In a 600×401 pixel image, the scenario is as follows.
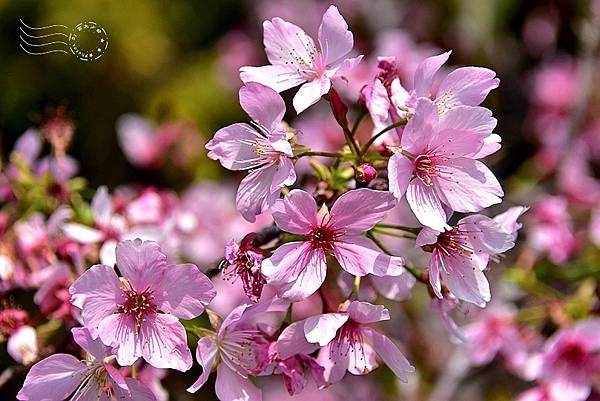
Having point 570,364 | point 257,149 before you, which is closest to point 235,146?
point 257,149

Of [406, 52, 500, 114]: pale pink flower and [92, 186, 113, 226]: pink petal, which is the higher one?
[406, 52, 500, 114]: pale pink flower

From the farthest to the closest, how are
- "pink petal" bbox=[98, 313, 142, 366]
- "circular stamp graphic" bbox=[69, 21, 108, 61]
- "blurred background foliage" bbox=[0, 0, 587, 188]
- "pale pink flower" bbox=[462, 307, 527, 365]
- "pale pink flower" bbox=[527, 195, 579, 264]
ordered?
"blurred background foliage" bbox=[0, 0, 587, 188]
"pale pink flower" bbox=[527, 195, 579, 264]
"pale pink flower" bbox=[462, 307, 527, 365]
"circular stamp graphic" bbox=[69, 21, 108, 61]
"pink petal" bbox=[98, 313, 142, 366]

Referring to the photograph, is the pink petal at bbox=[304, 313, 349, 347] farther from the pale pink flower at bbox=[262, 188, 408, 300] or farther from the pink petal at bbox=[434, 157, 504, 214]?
the pink petal at bbox=[434, 157, 504, 214]

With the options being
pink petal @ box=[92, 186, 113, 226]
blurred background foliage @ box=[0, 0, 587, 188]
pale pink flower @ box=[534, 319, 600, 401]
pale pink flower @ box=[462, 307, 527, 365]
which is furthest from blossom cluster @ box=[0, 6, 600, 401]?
blurred background foliage @ box=[0, 0, 587, 188]

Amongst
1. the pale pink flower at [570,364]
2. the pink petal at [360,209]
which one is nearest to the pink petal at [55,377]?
the pink petal at [360,209]

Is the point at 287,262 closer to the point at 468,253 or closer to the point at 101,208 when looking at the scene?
the point at 468,253

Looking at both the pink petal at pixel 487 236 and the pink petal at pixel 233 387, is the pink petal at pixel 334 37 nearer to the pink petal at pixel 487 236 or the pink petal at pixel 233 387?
the pink petal at pixel 487 236

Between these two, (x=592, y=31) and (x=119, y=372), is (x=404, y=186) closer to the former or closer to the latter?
(x=119, y=372)
